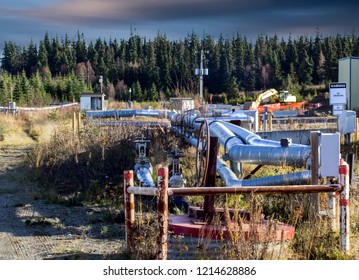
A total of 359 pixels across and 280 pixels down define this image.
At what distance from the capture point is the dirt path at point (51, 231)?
7.64 meters

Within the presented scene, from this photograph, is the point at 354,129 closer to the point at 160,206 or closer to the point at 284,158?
the point at 284,158

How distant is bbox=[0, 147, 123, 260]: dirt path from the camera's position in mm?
7641

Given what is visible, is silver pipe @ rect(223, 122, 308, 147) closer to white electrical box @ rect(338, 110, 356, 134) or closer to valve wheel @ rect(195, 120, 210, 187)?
valve wheel @ rect(195, 120, 210, 187)

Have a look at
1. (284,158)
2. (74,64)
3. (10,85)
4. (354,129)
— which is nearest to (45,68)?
(74,64)

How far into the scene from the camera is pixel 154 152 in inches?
555

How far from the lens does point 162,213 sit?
6.23 meters

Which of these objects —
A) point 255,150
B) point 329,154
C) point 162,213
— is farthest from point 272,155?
point 162,213

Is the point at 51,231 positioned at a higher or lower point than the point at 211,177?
lower

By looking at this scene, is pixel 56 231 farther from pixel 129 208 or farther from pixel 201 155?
pixel 129 208

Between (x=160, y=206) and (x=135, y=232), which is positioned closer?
(x=160, y=206)

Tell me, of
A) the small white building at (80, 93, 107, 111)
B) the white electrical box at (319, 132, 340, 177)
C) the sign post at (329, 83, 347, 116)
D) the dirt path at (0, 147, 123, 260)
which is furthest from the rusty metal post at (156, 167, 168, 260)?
the small white building at (80, 93, 107, 111)

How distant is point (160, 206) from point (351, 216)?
3386 mm

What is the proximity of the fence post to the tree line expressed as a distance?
3554 centimetres

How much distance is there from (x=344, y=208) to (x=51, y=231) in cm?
415
